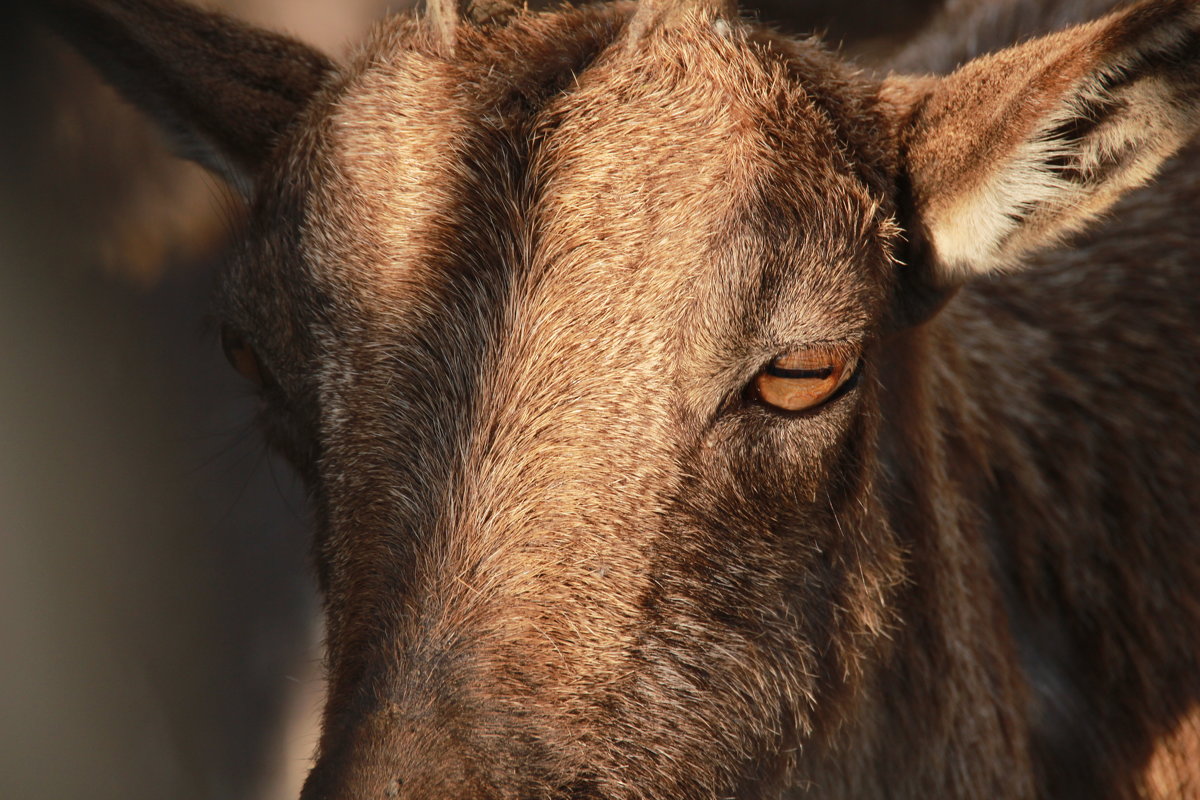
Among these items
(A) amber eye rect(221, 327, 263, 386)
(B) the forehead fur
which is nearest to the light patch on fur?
(B) the forehead fur

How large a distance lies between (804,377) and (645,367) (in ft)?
1.54

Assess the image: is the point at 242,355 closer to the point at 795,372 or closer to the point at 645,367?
the point at 645,367

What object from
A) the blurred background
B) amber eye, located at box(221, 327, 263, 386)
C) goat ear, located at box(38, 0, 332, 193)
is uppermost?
goat ear, located at box(38, 0, 332, 193)

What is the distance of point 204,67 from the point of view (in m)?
4.18

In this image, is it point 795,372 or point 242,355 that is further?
point 242,355

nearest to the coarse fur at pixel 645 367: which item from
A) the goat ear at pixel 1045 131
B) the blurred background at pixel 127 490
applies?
the goat ear at pixel 1045 131

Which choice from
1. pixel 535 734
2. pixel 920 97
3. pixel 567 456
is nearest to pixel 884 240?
pixel 920 97

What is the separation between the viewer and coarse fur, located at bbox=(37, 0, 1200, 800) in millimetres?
2988


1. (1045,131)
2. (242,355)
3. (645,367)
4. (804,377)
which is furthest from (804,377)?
(242,355)

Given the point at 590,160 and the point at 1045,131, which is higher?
A: the point at 1045,131

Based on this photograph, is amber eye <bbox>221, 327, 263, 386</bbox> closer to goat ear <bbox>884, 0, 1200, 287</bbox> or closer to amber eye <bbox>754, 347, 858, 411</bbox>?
amber eye <bbox>754, 347, 858, 411</bbox>

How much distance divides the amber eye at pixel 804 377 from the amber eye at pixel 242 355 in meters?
1.74

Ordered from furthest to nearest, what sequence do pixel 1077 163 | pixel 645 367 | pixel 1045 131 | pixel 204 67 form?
1. pixel 204 67
2. pixel 1077 163
3. pixel 1045 131
4. pixel 645 367

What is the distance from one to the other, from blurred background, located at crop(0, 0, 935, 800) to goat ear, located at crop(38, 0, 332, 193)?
295 millimetres
